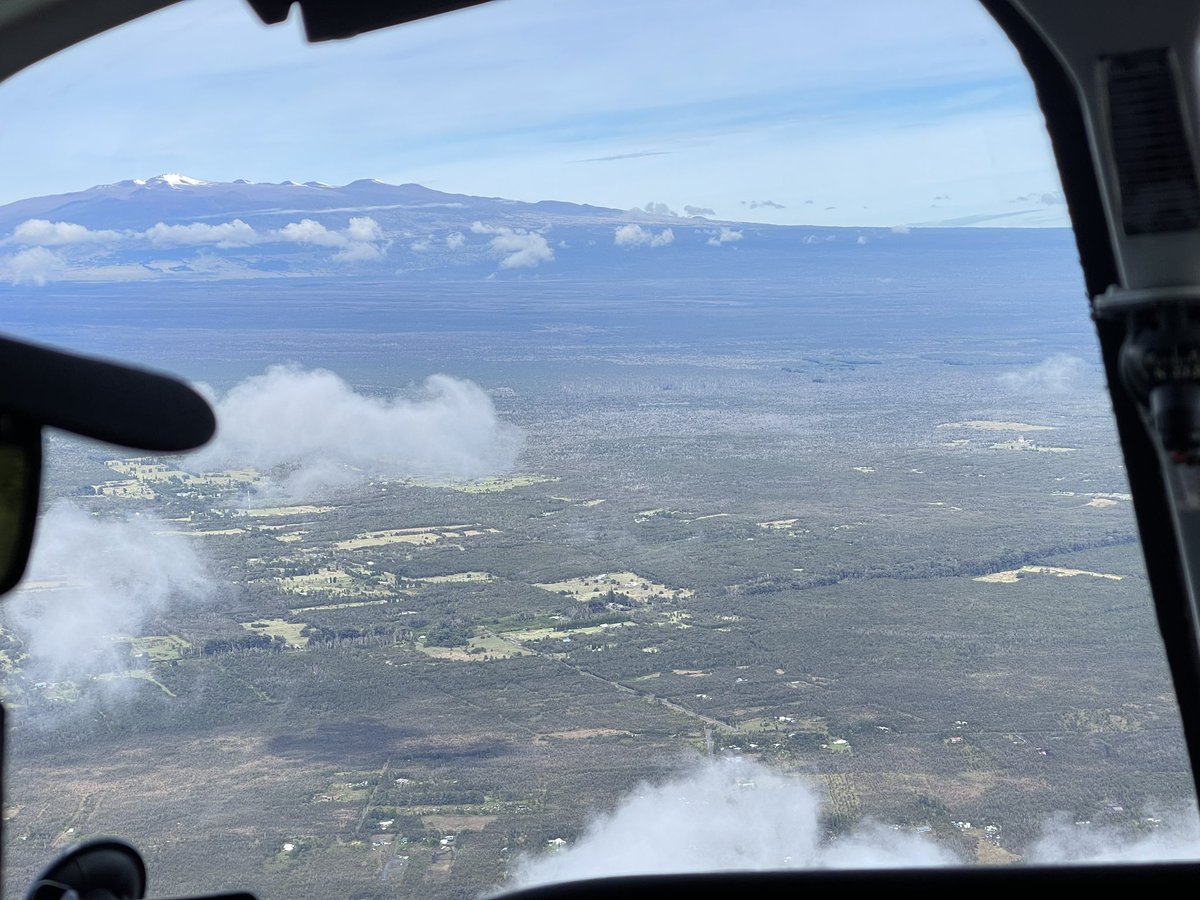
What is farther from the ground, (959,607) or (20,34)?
(20,34)

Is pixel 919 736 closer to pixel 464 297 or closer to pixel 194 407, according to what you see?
pixel 464 297

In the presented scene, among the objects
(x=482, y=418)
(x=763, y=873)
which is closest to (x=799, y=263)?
(x=482, y=418)


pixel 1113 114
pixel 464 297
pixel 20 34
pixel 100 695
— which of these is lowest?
pixel 100 695

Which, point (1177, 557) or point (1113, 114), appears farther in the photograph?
point (1177, 557)

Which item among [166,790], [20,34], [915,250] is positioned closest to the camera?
[20,34]

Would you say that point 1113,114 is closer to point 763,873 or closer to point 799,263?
point 763,873

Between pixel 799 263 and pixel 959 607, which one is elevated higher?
pixel 799 263

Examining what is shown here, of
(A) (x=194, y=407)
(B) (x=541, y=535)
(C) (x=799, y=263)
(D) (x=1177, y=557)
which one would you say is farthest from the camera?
(B) (x=541, y=535)

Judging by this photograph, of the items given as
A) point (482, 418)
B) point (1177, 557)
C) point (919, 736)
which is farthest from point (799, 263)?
point (1177, 557)

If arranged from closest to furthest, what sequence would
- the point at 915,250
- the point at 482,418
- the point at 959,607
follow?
the point at 915,250, the point at 959,607, the point at 482,418
